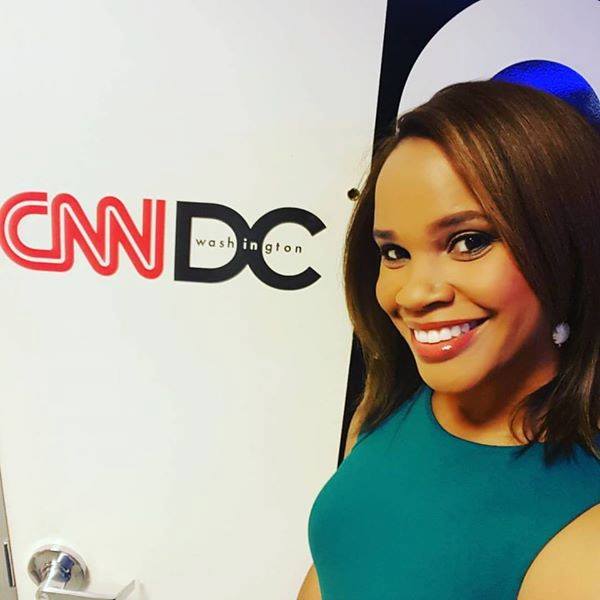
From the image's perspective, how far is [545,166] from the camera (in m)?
0.54

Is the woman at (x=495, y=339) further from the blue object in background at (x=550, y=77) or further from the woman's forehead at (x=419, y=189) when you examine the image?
the blue object in background at (x=550, y=77)

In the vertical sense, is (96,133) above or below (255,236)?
above

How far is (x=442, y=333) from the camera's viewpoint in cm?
59

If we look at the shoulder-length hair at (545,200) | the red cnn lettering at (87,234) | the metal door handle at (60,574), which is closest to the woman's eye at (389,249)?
the shoulder-length hair at (545,200)

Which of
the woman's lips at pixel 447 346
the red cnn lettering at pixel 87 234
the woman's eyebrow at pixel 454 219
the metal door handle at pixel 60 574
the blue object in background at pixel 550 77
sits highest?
the blue object in background at pixel 550 77

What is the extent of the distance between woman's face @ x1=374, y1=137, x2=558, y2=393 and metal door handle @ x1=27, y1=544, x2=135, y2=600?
0.69m

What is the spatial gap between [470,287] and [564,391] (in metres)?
0.16

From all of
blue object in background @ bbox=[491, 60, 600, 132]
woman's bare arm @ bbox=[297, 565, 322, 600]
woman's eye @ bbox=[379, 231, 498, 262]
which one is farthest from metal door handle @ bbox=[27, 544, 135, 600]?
blue object in background @ bbox=[491, 60, 600, 132]

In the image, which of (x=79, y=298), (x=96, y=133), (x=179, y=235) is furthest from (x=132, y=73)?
(x=79, y=298)

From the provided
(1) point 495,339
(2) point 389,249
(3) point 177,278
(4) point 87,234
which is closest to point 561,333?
(1) point 495,339

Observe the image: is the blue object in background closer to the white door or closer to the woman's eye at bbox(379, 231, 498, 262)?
the white door

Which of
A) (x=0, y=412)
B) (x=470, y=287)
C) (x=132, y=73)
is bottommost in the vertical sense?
(x=0, y=412)

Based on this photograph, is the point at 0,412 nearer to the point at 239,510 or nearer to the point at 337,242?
the point at 239,510

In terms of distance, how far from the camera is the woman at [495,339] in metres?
0.54
